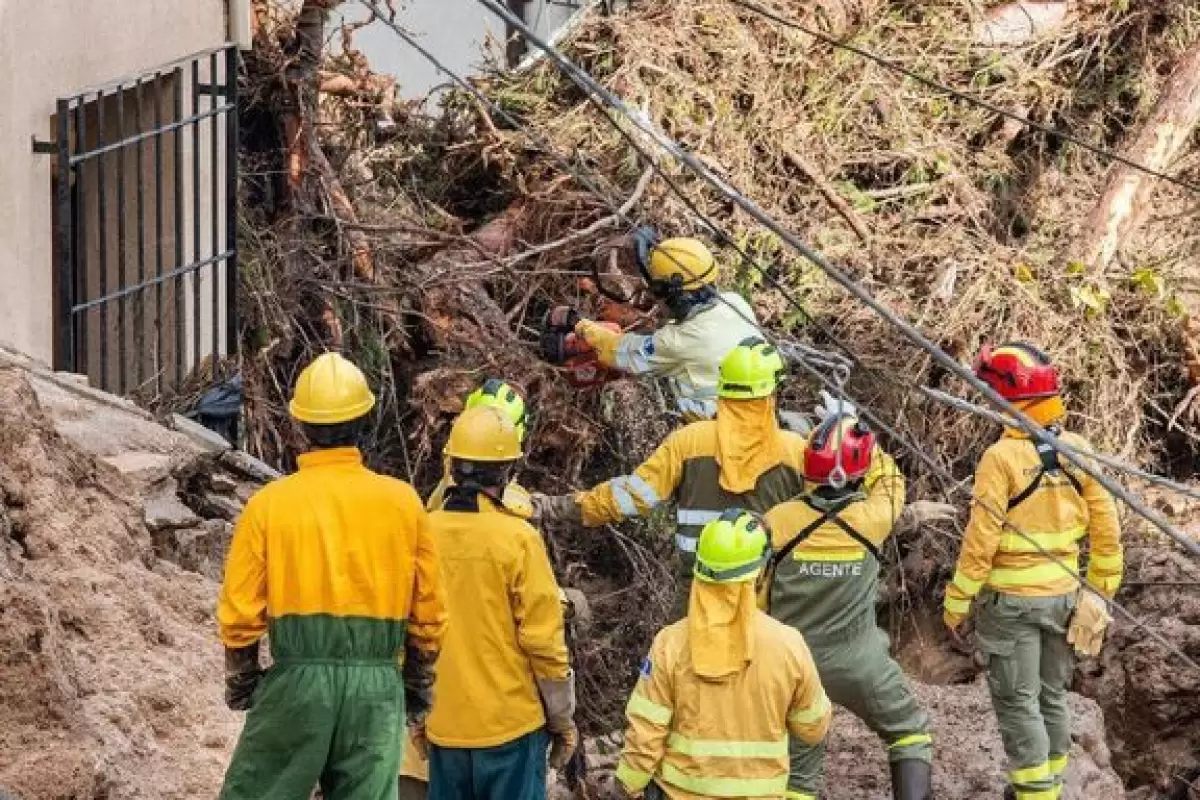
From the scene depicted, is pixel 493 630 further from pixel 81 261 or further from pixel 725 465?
pixel 81 261

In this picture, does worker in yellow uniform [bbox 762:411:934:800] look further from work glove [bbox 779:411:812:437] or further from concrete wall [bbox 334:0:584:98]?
concrete wall [bbox 334:0:584:98]

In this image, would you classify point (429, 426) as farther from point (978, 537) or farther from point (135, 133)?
point (978, 537)

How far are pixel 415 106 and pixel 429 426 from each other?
2.81 meters

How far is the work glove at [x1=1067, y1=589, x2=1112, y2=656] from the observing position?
847 cm

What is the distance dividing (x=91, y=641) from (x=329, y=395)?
5.09 ft

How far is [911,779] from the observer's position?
26.3 ft

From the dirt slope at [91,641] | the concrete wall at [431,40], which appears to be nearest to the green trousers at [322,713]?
the dirt slope at [91,641]

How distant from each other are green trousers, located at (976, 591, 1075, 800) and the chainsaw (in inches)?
76.1

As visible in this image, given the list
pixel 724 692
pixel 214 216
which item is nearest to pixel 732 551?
pixel 724 692

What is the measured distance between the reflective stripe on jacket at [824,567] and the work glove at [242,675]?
2480 millimetres

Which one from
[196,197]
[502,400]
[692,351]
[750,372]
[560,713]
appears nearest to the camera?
[560,713]

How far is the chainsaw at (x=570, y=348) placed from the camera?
907cm

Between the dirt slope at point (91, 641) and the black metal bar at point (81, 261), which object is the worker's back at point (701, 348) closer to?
the dirt slope at point (91, 641)

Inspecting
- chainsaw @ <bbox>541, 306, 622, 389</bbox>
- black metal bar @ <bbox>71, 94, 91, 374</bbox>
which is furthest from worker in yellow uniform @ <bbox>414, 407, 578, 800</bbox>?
black metal bar @ <bbox>71, 94, 91, 374</bbox>
